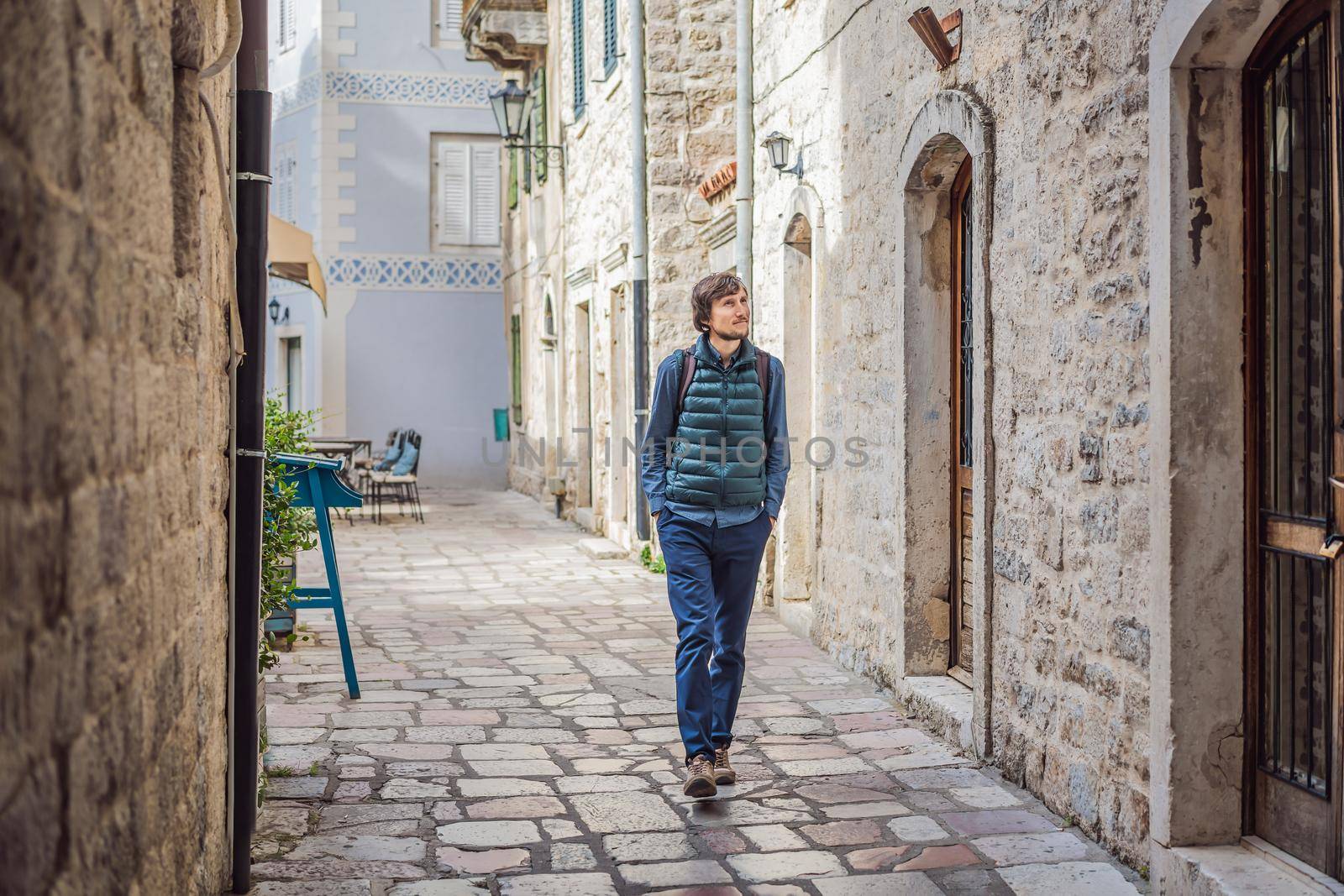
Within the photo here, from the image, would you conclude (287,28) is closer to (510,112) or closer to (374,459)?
(510,112)

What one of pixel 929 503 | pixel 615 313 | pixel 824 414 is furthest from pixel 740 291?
pixel 615 313

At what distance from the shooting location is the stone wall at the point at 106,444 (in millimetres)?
1617

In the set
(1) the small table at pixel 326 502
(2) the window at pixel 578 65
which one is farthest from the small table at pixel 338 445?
(1) the small table at pixel 326 502

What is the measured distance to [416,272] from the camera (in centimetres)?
2145

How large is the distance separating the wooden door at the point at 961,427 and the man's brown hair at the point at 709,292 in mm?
1556

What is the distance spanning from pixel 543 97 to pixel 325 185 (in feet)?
15.0

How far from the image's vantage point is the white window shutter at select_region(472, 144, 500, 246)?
71.1ft

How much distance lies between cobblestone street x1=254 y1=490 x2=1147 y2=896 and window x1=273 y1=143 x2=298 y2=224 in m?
14.5

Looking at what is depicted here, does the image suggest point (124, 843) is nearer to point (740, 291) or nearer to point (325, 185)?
point (740, 291)

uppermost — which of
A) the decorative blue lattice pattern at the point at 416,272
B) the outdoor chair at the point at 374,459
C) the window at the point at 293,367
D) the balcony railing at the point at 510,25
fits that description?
the balcony railing at the point at 510,25

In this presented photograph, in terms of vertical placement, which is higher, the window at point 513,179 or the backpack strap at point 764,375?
the window at point 513,179

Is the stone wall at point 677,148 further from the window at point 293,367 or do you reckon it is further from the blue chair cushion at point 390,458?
the window at point 293,367

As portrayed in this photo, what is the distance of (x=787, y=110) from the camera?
8477 millimetres

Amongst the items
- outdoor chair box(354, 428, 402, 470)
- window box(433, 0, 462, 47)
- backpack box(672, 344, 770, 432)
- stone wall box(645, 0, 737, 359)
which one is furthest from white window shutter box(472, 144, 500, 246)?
backpack box(672, 344, 770, 432)
